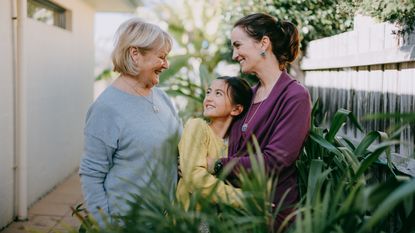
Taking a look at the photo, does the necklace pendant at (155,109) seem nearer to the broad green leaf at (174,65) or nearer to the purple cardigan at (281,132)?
the purple cardigan at (281,132)

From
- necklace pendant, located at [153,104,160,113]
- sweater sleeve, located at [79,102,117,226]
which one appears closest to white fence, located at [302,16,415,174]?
necklace pendant, located at [153,104,160,113]

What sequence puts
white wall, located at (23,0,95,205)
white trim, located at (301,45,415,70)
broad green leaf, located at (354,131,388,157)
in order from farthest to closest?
white wall, located at (23,0,95,205) < white trim, located at (301,45,415,70) < broad green leaf, located at (354,131,388,157)

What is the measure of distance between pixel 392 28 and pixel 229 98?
136 cm

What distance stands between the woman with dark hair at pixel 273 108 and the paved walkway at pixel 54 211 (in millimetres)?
2319

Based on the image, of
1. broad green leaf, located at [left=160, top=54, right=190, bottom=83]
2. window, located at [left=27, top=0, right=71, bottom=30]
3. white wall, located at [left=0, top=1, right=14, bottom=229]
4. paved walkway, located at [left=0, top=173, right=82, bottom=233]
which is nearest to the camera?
white wall, located at [left=0, top=1, right=14, bottom=229]

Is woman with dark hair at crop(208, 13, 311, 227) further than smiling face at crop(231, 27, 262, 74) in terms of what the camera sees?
No

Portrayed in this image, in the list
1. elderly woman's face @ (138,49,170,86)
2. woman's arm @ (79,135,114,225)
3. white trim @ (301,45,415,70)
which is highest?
white trim @ (301,45,415,70)

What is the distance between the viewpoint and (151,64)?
266 cm

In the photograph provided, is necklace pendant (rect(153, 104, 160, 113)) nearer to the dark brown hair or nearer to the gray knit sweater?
the gray knit sweater

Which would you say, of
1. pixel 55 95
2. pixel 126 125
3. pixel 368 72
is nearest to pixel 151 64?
pixel 126 125

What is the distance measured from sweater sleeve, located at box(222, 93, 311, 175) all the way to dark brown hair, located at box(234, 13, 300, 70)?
15.4 inches

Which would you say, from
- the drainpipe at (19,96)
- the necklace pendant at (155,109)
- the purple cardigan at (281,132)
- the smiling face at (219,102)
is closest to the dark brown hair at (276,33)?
the purple cardigan at (281,132)

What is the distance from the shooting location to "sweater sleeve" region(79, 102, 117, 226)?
2.44 m

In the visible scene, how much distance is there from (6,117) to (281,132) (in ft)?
10.3
